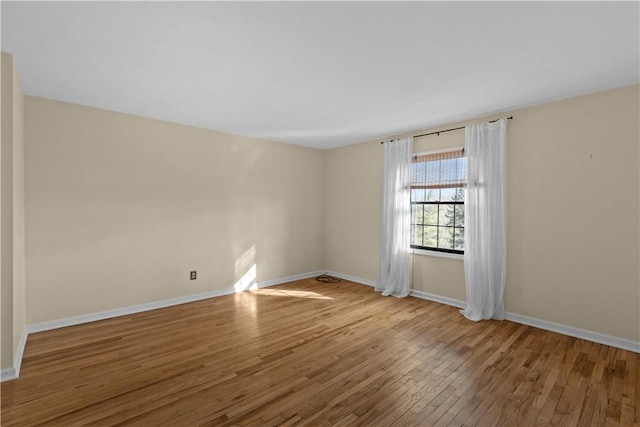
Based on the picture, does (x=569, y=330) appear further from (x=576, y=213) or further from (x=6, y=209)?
(x=6, y=209)

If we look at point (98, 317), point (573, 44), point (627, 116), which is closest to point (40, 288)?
point (98, 317)

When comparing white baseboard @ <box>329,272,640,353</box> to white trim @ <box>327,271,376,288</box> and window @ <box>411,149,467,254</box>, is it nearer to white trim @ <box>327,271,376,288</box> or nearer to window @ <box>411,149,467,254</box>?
window @ <box>411,149,467,254</box>

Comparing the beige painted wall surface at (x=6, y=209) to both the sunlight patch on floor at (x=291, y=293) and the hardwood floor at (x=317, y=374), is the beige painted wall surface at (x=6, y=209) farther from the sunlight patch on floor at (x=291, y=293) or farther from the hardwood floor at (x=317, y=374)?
the sunlight patch on floor at (x=291, y=293)

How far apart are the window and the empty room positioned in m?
0.03

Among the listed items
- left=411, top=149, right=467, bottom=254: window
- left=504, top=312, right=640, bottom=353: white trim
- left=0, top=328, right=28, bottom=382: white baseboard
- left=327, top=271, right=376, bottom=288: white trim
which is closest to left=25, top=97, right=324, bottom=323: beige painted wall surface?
left=0, top=328, right=28, bottom=382: white baseboard

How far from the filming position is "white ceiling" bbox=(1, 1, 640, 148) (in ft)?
6.28

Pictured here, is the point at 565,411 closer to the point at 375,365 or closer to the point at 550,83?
the point at 375,365

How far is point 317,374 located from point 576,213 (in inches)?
131

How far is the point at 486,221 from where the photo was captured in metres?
3.95

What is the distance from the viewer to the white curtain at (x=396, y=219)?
16.0ft

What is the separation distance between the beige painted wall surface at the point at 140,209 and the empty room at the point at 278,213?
0.09ft

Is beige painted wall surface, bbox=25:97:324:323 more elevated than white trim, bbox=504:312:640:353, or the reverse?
beige painted wall surface, bbox=25:97:324:323

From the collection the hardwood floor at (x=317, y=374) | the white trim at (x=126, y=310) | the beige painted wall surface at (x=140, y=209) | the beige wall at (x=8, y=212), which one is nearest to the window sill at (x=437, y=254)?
the hardwood floor at (x=317, y=374)

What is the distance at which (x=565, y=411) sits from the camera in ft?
7.03
